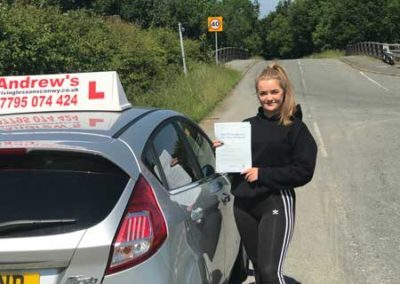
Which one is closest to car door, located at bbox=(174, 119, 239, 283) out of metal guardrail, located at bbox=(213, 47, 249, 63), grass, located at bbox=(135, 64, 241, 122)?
grass, located at bbox=(135, 64, 241, 122)

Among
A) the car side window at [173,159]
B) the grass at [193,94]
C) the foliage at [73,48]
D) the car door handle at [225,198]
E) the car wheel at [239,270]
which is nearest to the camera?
the car side window at [173,159]

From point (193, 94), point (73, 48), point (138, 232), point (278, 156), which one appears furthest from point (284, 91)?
point (193, 94)

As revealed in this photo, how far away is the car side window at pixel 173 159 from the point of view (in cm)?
341

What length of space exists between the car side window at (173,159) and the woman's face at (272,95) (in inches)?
23.7

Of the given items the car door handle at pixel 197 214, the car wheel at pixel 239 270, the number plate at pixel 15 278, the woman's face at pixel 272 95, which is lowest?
the car wheel at pixel 239 270

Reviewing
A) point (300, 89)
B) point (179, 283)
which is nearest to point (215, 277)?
point (179, 283)

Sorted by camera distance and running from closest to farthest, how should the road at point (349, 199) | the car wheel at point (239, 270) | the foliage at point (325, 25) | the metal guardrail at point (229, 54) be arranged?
the car wheel at point (239, 270) < the road at point (349, 199) < the metal guardrail at point (229, 54) < the foliage at point (325, 25)

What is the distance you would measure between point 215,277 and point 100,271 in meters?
1.17

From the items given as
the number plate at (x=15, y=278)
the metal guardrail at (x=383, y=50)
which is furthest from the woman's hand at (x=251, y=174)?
the metal guardrail at (x=383, y=50)

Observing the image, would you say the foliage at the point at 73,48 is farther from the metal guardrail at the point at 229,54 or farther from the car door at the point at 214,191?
the metal guardrail at the point at 229,54

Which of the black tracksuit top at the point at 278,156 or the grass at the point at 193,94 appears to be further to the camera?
the grass at the point at 193,94

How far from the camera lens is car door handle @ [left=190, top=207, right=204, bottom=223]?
3348 millimetres

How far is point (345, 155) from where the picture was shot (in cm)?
1192

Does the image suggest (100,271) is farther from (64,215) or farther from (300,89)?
(300,89)
